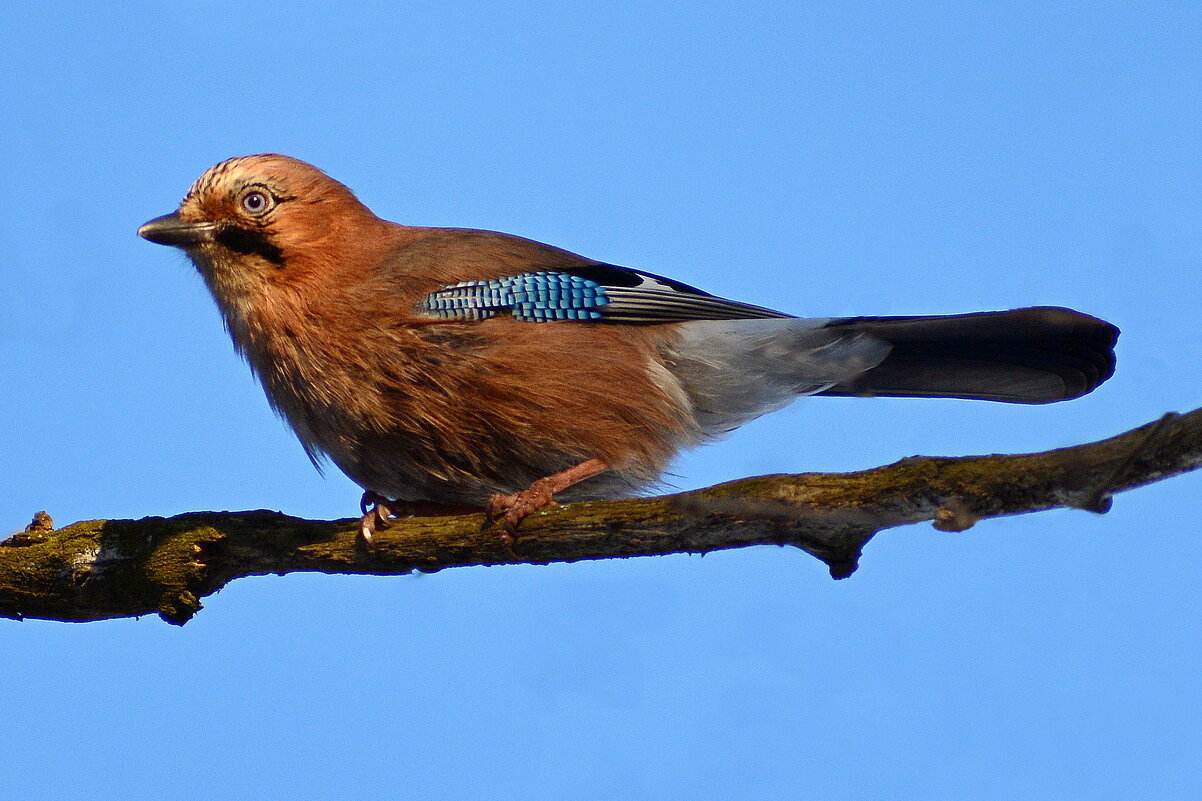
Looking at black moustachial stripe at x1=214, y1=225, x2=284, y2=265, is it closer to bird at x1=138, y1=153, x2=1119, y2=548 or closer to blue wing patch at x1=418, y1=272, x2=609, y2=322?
bird at x1=138, y1=153, x2=1119, y2=548

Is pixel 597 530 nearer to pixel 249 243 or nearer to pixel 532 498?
pixel 532 498

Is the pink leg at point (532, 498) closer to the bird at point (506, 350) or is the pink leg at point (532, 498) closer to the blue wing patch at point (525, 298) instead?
the bird at point (506, 350)

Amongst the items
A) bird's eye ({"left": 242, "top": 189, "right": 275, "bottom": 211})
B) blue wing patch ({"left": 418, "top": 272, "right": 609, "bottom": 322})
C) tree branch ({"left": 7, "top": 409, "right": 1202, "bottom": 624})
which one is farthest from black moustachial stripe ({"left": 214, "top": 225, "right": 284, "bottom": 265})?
tree branch ({"left": 7, "top": 409, "right": 1202, "bottom": 624})

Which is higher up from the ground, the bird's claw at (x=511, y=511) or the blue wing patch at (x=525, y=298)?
the blue wing patch at (x=525, y=298)

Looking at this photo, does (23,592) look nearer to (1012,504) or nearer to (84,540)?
(84,540)

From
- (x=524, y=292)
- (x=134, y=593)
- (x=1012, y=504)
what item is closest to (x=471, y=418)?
(x=524, y=292)

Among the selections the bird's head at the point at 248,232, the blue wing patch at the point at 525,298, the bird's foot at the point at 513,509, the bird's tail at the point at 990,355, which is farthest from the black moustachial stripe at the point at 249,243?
the bird's tail at the point at 990,355

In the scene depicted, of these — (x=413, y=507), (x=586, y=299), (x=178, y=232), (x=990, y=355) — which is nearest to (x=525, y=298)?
(x=586, y=299)
